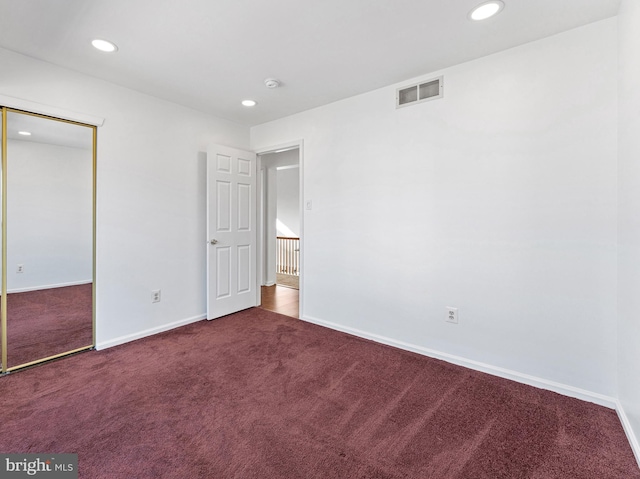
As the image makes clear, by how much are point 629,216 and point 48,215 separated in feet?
13.4

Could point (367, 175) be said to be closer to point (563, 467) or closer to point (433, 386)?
point (433, 386)

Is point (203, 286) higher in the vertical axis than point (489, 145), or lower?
lower

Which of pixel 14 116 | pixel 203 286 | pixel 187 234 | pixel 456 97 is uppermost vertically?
pixel 456 97

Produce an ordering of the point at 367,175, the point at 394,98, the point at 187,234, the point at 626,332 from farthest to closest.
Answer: the point at 187,234 → the point at 367,175 → the point at 394,98 → the point at 626,332

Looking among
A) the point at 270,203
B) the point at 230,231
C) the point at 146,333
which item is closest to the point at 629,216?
the point at 230,231

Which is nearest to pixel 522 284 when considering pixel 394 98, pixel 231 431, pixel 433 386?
pixel 433 386

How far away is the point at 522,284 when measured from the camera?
7.20 feet

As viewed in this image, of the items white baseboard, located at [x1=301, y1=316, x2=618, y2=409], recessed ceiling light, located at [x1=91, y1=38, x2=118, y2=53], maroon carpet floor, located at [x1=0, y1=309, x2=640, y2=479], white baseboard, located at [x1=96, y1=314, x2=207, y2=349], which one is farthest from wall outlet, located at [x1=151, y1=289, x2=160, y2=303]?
recessed ceiling light, located at [x1=91, y1=38, x2=118, y2=53]

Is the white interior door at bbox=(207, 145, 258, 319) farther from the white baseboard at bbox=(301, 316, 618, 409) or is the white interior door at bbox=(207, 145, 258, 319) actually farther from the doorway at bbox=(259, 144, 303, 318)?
the white baseboard at bbox=(301, 316, 618, 409)

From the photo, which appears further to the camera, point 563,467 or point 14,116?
point 14,116

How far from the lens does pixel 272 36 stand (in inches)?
81.3

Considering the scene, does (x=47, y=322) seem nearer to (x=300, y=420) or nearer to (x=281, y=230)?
(x=300, y=420)

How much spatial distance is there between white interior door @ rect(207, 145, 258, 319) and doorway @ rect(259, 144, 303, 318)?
44 cm

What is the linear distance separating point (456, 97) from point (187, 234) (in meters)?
3.03
